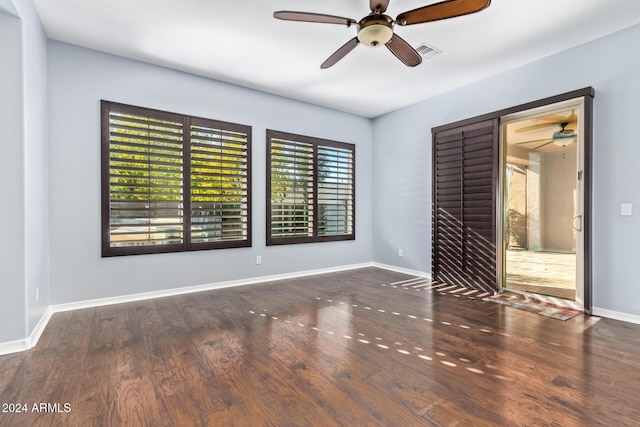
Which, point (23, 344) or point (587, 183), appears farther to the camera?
point (587, 183)

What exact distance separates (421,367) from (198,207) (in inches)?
129

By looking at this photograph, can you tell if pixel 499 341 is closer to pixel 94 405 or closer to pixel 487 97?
pixel 94 405

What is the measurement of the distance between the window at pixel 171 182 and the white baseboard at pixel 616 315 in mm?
4207

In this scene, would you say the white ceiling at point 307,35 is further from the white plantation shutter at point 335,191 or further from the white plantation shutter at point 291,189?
the white plantation shutter at point 335,191

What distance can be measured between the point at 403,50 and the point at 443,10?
56 cm

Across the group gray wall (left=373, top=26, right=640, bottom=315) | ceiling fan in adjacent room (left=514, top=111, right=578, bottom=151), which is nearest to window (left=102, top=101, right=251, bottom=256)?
gray wall (left=373, top=26, right=640, bottom=315)

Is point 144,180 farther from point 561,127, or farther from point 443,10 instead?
point 561,127

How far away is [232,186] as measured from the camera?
4469 mm

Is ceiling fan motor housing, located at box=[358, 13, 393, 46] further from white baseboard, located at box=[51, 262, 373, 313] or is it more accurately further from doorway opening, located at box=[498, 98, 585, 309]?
white baseboard, located at box=[51, 262, 373, 313]

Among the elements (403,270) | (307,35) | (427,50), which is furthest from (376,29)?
(403,270)

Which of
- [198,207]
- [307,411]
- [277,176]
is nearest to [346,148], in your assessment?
[277,176]

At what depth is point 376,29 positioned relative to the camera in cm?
247

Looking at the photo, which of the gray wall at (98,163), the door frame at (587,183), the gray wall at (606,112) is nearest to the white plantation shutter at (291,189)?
the gray wall at (98,163)

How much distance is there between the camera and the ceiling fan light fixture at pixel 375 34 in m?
2.46
